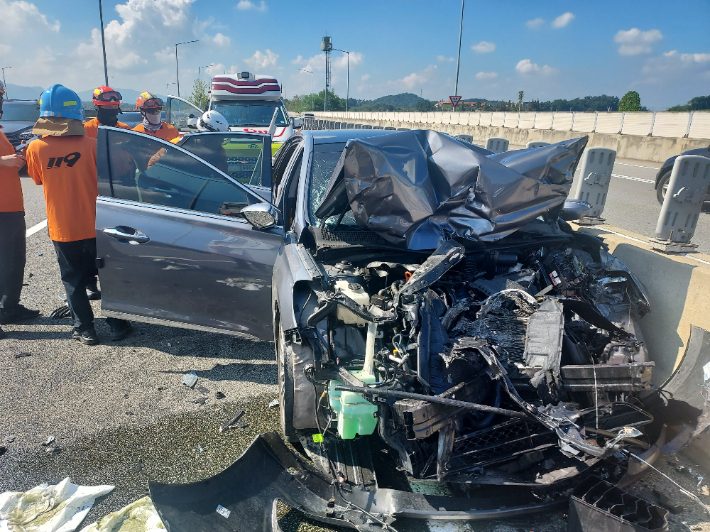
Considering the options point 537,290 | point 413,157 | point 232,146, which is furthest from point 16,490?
point 232,146

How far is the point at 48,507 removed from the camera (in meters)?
2.50

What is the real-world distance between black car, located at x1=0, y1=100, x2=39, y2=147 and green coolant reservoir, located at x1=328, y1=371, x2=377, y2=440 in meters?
14.2

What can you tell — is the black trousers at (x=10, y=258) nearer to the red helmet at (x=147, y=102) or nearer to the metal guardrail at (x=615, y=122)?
the red helmet at (x=147, y=102)

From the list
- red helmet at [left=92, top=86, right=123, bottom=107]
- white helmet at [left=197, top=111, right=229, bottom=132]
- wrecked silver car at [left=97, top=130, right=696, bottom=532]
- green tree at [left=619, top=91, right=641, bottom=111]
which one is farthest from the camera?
green tree at [left=619, top=91, right=641, bottom=111]

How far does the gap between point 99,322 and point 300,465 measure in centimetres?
328

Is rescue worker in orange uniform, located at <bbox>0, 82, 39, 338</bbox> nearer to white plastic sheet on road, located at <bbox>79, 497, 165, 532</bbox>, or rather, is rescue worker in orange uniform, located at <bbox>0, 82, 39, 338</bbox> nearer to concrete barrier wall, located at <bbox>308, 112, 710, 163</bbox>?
white plastic sheet on road, located at <bbox>79, 497, 165, 532</bbox>

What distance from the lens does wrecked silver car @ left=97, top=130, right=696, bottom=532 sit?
222 centimetres

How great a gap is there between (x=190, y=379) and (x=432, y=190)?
2.37 metres

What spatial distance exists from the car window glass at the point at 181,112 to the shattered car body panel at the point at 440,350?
29.2 feet

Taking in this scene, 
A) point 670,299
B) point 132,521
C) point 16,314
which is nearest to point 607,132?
point 670,299

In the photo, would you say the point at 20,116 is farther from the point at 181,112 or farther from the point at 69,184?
the point at 69,184

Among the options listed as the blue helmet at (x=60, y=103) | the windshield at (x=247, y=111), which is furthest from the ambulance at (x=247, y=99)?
the blue helmet at (x=60, y=103)

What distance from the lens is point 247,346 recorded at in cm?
437

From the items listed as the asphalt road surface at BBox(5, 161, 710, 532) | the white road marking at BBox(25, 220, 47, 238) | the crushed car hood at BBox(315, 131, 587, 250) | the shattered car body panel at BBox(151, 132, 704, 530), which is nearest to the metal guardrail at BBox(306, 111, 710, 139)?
the crushed car hood at BBox(315, 131, 587, 250)
